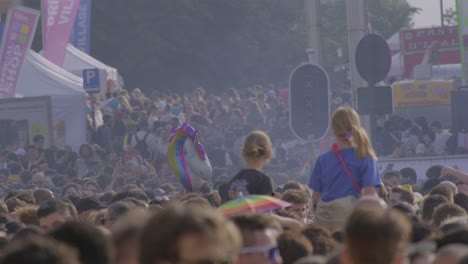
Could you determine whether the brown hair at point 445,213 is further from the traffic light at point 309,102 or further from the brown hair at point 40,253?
the traffic light at point 309,102

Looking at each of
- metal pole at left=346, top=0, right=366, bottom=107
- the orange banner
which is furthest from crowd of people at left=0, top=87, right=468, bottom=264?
the orange banner

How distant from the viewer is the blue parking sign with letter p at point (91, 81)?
2842cm

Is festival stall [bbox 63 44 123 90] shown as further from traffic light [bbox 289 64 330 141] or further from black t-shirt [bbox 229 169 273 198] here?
black t-shirt [bbox 229 169 273 198]

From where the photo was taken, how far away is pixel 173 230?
426cm

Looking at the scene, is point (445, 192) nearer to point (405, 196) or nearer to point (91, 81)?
point (405, 196)

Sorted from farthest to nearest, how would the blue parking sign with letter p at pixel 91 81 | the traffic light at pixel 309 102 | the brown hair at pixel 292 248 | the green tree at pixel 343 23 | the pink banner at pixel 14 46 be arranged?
the green tree at pixel 343 23, the blue parking sign with letter p at pixel 91 81, the pink banner at pixel 14 46, the traffic light at pixel 309 102, the brown hair at pixel 292 248

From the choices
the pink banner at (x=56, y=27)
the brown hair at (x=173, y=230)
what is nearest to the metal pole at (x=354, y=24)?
the pink banner at (x=56, y=27)

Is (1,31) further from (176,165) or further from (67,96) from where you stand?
(176,165)

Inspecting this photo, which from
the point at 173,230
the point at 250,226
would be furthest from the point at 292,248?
the point at 173,230

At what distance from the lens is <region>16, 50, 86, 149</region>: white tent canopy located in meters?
25.3

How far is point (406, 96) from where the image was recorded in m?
33.7

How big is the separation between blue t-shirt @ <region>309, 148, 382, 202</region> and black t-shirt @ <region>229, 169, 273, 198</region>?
73cm

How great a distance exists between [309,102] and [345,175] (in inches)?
391

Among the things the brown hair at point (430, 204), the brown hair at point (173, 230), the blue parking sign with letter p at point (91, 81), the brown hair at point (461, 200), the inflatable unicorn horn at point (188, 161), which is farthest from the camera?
the blue parking sign with letter p at point (91, 81)
